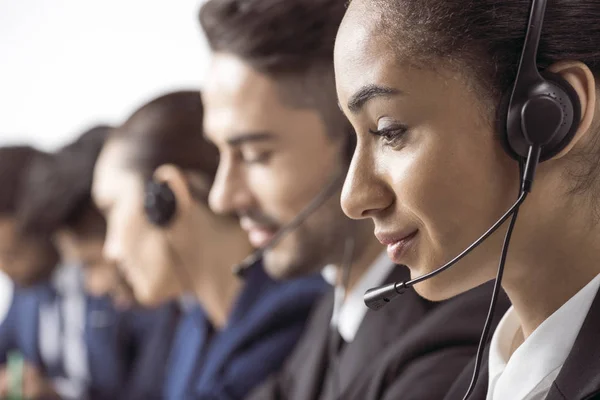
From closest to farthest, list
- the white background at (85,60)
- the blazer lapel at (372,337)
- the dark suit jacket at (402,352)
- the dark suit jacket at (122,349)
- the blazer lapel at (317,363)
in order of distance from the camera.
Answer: the dark suit jacket at (402,352), the blazer lapel at (372,337), the blazer lapel at (317,363), the dark suit jacket at (122,349), the white background at (85,60)

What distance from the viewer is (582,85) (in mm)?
612

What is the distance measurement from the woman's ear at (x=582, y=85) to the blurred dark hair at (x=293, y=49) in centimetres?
55

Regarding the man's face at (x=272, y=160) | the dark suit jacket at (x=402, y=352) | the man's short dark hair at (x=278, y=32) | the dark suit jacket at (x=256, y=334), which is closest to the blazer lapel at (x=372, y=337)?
the dark suit jacket at (x=402, y=352)

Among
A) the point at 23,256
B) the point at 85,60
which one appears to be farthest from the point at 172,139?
the point at 85,60

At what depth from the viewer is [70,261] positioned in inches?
84.8

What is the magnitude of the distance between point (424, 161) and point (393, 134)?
33 millimetres

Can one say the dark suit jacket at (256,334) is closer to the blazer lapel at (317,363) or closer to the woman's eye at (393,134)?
the blazer lapel at (317,363)

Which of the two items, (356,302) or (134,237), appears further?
(134,237)

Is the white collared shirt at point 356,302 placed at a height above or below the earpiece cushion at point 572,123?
below

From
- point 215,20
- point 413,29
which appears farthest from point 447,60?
point 215,20

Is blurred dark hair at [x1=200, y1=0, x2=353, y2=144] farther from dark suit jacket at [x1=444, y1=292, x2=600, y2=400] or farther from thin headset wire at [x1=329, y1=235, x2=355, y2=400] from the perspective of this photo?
dark suit jacket at [x1=444, y1=292, x2=600, y2=400]

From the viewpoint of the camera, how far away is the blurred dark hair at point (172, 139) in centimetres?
150

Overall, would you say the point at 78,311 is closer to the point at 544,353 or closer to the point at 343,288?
the point at 343,288

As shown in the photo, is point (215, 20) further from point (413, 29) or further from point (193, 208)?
point (413, 29)
